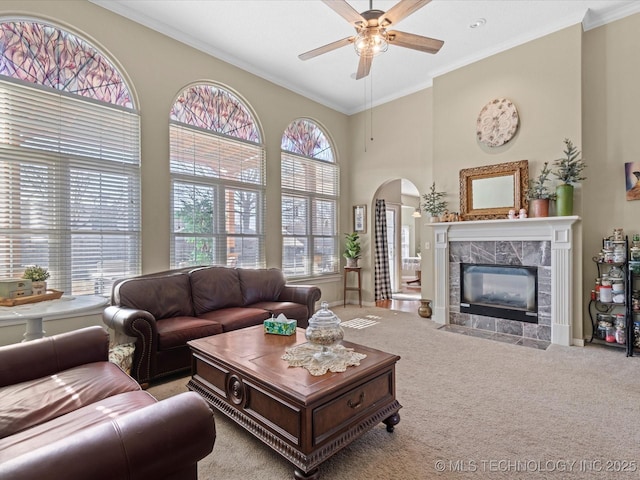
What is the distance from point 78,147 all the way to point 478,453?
4339 millimetres

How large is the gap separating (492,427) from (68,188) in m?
4.26

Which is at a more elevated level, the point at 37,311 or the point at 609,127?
the point at 609,127

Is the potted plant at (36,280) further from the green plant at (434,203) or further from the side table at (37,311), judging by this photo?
the green plant at (434,203)

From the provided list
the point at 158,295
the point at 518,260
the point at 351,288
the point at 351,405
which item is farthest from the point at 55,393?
the point at 351,288

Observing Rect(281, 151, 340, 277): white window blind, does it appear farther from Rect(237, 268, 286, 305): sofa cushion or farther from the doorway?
the doorway

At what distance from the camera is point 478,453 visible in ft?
6.45

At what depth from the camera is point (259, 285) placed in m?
4.45

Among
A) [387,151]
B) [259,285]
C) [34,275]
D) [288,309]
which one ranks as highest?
[387,151]

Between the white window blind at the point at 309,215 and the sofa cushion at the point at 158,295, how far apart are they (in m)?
2.04

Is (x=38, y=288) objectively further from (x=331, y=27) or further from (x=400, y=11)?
(x=331, y=27)

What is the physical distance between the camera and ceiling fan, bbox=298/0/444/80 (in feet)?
8.20

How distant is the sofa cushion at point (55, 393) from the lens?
Result: 4.76 feet

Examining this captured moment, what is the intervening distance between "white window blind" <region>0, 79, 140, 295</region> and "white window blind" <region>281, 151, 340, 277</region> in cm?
237

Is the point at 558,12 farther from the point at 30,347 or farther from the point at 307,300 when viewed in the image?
the point at 30,347
